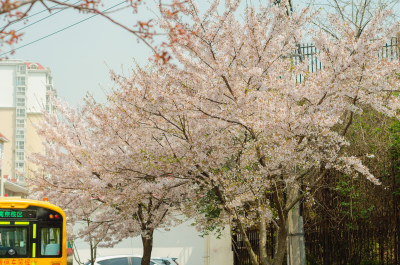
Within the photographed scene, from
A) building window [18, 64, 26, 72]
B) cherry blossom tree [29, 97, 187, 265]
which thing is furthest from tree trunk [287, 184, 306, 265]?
building window [18, 64, 26, 72]

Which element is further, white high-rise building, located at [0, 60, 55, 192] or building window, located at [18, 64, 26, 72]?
building window, located at [18, 64, 26, 72]

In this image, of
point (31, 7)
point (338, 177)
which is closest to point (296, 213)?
point (338, 177)

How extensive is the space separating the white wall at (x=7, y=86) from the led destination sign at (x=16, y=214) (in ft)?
259

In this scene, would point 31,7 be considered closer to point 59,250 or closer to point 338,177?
point 59,250

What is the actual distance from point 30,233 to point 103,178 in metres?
2.36

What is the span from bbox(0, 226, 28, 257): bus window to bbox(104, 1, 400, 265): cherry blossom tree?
339cm

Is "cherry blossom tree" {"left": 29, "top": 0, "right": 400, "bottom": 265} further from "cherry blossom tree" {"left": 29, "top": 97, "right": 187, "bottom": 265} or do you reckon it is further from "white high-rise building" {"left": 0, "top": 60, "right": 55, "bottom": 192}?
"white high-rise building" {"left": 0, "top": 60, "right": 55, "bottom": 192}

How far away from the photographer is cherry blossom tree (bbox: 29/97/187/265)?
514 inches

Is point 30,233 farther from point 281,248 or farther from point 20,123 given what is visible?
point 20,123

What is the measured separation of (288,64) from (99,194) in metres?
5.76

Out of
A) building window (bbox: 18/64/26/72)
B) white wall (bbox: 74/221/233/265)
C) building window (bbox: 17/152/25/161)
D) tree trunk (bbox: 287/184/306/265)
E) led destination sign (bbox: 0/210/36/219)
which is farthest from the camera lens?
building window (bbox: 17/152/25/161)

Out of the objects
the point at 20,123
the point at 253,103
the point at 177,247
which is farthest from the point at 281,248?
the point at 20,123

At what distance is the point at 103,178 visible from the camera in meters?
14.4

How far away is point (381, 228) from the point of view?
1511 centimetres
